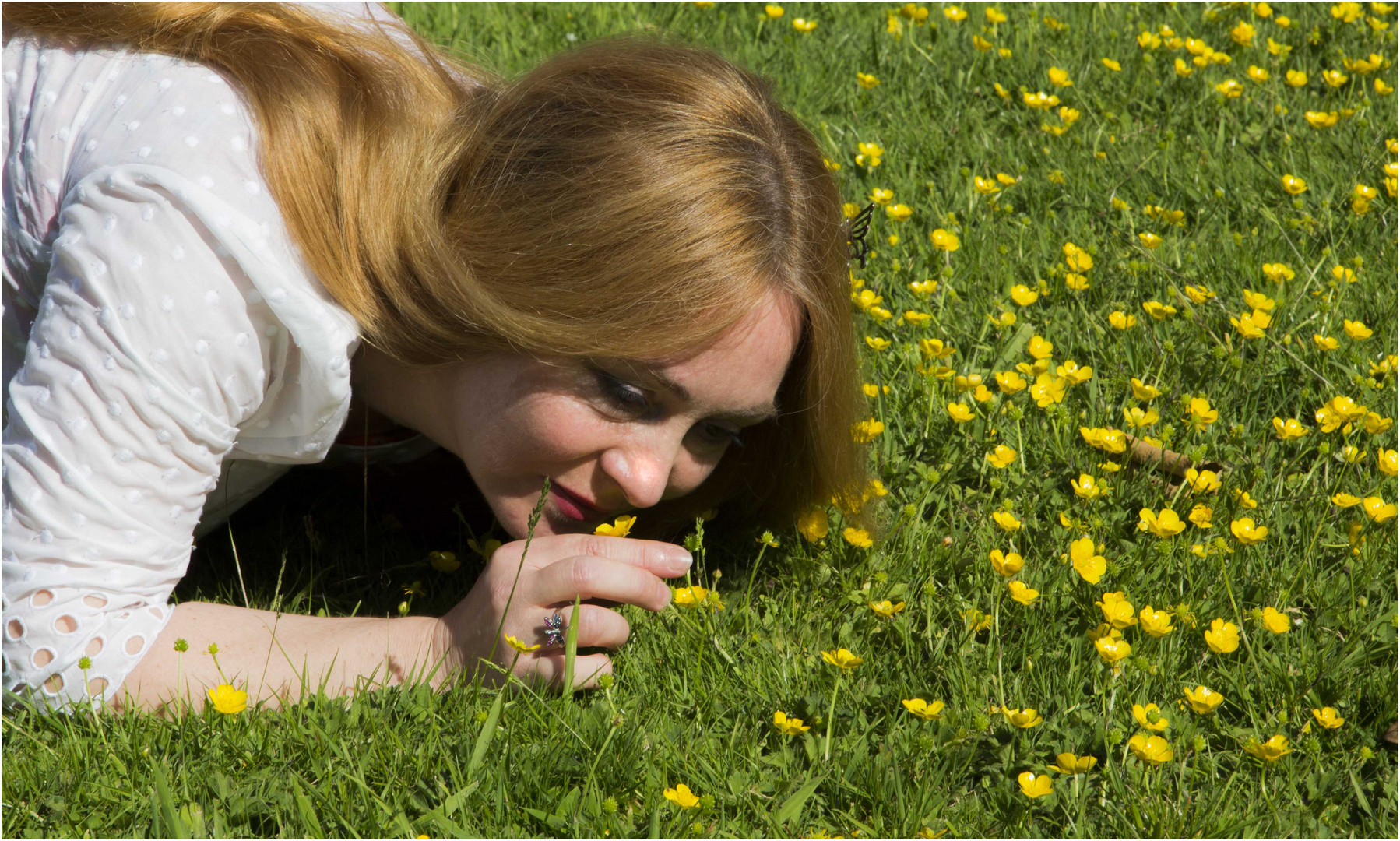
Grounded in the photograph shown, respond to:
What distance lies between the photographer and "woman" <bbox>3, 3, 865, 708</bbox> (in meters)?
1.94

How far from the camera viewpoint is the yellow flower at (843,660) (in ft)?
6.89

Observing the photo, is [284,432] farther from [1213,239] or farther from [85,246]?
[1213,239]

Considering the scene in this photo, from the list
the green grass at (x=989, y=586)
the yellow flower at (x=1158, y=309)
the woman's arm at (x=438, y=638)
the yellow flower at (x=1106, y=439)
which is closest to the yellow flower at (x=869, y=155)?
the green grass at (x=989, y=586)

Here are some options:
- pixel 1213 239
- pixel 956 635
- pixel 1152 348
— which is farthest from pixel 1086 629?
pixel 1213 239

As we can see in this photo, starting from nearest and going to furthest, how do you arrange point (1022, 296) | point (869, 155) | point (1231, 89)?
point (1022, 296) < point (869, 155) < point (1231, 89)

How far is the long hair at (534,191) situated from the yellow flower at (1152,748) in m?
0.80

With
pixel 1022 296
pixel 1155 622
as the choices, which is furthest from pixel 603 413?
pixel 1022 296

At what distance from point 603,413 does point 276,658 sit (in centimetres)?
67

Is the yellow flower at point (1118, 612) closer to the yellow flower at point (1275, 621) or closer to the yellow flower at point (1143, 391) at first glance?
the yellow flower at point (1275, 621)

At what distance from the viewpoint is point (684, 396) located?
216 centimetres

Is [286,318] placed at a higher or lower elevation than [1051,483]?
higher

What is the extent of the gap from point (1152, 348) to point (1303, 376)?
33 centimetres

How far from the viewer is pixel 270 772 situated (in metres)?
1.98

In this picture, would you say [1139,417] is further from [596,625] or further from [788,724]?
[596,625]
